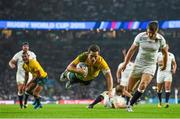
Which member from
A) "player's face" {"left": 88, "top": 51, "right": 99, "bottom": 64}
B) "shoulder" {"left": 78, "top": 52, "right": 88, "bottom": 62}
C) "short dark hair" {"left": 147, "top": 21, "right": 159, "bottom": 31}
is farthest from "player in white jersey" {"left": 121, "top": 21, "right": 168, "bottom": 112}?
"shoulder" {"left": 78, "top": 52, "right": 88, "bottom": 62}

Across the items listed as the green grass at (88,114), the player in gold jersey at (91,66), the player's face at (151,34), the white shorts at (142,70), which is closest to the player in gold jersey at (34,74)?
the player in gold jersey at (91,66)

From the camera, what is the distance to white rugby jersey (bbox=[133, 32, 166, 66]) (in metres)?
15.8

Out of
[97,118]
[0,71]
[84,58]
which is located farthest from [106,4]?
[97,118]

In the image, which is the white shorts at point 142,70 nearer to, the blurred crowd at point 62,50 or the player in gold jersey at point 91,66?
the player in gold jersey at point 91,66

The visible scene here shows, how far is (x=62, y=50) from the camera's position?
49.4 metres

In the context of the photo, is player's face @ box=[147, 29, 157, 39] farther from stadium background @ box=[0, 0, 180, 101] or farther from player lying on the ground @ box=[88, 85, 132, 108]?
stadium background @ box=[0, 0, 180, 101]

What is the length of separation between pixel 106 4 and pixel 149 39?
34882 millimetres

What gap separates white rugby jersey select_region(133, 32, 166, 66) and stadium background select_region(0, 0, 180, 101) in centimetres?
3046

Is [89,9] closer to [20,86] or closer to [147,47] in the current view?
[20,86]

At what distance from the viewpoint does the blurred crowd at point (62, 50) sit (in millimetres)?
44594

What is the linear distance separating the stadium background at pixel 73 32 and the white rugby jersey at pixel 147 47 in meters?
30.5

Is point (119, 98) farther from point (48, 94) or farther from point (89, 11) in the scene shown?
point (89, 11)

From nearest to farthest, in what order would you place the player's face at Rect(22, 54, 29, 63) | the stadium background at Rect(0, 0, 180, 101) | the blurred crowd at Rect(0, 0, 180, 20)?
the player's face at Rect(22, 54, 29, 63)
the stadium background at Rect(0, 0, 180, 101)
the blurred crowd at Rect(0, 0, 180, 20)

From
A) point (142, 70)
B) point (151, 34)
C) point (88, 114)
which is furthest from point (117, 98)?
point (151, 34)
